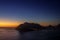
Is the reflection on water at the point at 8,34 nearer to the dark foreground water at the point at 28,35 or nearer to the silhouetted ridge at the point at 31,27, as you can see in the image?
the dark foreground water at the point at 28,35

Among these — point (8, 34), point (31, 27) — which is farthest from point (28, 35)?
point (8, 34)

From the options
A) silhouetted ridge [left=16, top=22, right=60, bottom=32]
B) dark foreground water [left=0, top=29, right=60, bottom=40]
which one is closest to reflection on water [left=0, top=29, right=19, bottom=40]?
dark foreground water [left=0, top=29, right=60, bottom=40]

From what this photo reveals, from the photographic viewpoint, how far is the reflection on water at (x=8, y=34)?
7.33 ft

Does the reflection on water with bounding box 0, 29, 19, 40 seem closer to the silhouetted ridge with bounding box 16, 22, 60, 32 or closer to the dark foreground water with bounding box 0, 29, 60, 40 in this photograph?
the dark foreground water with bounding box 0, 29, 60, 40

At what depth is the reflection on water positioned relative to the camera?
2234mm

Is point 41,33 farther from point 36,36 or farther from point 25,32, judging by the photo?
point 25,32

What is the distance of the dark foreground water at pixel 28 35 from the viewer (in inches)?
88.7

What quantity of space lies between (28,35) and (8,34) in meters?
0.41

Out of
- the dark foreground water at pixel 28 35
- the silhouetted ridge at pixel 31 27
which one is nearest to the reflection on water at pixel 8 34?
the dark foreground water at pixel 28 35

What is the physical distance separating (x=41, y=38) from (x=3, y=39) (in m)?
0.76

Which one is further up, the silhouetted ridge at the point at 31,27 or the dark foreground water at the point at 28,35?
the silhouetted ridge at the point at 31,27

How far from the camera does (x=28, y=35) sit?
2.27 meters

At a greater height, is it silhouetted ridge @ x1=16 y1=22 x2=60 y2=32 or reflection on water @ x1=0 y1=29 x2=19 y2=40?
silhouetted ridge @ x1=16 y1=22 x2=60 y2=32

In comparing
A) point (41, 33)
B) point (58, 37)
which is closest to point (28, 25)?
point (41, 33)
